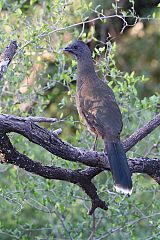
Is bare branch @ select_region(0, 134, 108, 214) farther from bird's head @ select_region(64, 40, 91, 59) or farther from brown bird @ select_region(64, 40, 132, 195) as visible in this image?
bird's head @ select_region(64, 40, 91, 59)

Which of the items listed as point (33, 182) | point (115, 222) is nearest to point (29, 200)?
point (33, 182)

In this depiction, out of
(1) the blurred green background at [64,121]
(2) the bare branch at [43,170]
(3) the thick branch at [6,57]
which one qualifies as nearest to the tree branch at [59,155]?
(2) the bare branch at [43,170]

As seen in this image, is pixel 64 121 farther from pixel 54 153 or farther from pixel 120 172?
pixel 54 153

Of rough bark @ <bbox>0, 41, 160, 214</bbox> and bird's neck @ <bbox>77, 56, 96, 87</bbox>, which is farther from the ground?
bird's neck @ <bbox>77, 56, 96, 87</bbox>

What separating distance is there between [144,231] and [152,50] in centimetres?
543

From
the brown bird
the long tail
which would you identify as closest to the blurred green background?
the brown bird

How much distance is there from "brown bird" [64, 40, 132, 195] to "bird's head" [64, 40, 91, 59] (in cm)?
11

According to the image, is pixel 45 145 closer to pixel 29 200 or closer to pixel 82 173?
pixel 82 173

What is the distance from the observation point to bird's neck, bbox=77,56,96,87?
16.0ft

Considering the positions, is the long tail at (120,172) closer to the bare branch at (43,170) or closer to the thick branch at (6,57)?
the bare branch at (43,170)

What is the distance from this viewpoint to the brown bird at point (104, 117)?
401 centimetres

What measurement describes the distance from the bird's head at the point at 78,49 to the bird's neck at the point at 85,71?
4cm

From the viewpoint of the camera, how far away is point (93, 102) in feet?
14.8

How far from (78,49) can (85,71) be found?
21cm
